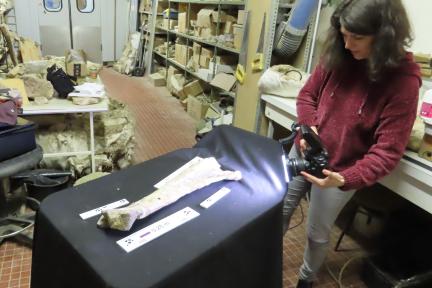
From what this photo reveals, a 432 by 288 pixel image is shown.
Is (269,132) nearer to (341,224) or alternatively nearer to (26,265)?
(341,224)

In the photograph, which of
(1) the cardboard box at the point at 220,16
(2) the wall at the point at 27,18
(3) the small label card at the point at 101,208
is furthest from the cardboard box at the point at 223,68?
(2) the wall at the point at 27,18

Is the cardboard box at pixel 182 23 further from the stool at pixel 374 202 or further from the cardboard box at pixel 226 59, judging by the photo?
the stool at pixel 374 202

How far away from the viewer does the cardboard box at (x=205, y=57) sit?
4.18 metres

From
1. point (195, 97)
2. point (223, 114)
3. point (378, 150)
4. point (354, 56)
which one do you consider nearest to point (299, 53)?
point (223, 114)

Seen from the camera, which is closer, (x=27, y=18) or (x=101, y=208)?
(x=101, y=208)

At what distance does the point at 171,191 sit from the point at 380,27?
31.9 inches

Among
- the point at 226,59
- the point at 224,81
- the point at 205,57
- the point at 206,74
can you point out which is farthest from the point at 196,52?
the point at 224,81

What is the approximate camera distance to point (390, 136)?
1.13 metres

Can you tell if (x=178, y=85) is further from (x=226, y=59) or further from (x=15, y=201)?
(x=15, y=201)

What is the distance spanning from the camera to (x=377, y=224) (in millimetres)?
2096

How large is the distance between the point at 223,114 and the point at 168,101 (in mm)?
1650

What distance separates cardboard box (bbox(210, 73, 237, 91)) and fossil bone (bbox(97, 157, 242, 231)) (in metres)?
2.57

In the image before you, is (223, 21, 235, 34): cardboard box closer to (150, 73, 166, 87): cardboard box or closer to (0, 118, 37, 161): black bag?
(150, 73, 166, 87): cardboard box

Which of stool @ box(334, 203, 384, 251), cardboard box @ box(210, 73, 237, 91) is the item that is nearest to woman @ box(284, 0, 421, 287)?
stool @ box(334, 203, 384, 251)
